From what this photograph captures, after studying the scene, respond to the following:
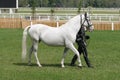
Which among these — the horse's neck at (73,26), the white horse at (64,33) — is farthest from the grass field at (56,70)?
the horse's neck at (73,26)

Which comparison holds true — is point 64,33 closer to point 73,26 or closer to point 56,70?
point 73,26

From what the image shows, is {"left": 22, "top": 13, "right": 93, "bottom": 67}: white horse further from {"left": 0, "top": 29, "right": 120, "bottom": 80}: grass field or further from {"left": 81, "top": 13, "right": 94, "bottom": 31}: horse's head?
{"left": 0, "top": 29, "right": 120, "bottom": 80}: grass field

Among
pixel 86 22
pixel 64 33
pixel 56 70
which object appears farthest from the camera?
pixel 86 22

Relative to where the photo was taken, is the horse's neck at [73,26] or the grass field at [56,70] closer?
the grass field at [56,70]

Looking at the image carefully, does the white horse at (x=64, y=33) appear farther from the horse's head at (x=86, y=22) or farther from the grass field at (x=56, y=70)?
the grass field at (x=56, y=70)

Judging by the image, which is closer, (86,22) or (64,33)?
(64,33)

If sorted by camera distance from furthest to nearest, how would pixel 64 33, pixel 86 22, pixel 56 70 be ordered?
pixel 86 22, pixel 64 33, pixel 56 70

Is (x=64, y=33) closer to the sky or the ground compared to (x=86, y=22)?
closer to the ground

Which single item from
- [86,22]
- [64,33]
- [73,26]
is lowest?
[64,33]

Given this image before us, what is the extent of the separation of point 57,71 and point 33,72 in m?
0.77

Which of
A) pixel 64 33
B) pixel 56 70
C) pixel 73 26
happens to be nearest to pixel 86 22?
pixel 73 26

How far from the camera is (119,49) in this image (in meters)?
20.0

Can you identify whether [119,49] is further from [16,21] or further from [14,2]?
[14,2]

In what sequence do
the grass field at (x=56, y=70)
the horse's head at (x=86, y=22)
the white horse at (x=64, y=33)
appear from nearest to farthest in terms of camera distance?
the grass field at (x=56, y=70), the white horse at (x=64, y=33), the horse's head at (x=86, y=22)
